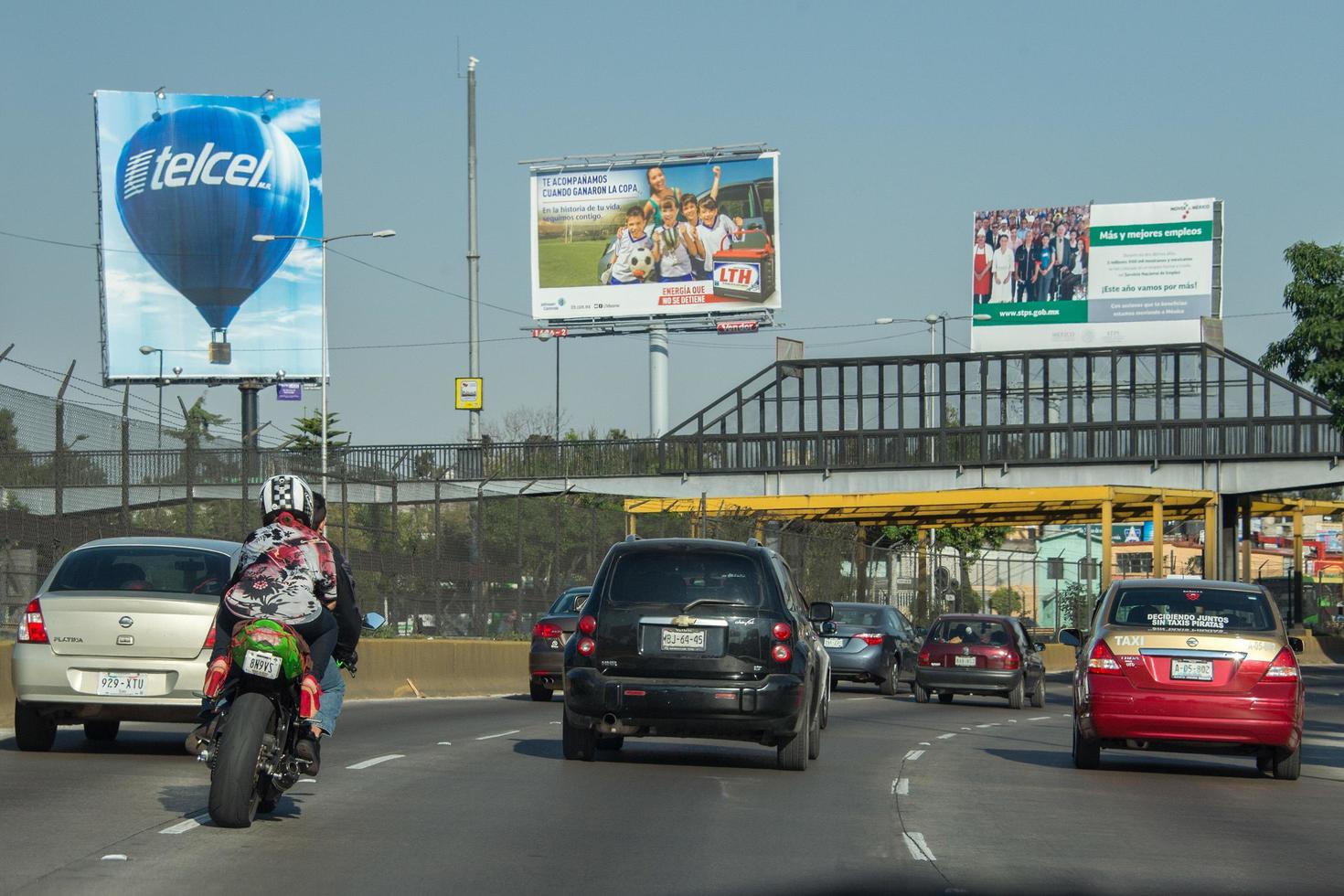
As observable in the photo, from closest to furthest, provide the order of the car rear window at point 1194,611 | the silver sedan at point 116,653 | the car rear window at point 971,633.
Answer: the silver sedan at point 116,653 < the car rear window at point 1194,611 < the car rear window at point 971,633

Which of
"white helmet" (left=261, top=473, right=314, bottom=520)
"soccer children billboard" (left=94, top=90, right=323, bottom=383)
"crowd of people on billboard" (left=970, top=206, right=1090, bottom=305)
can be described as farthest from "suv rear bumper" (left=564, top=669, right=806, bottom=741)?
"crowd of people on billboard" (left=970, top=206, right=1090, bottom=305)

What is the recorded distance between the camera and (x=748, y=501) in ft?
195

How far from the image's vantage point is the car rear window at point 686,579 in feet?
48.6

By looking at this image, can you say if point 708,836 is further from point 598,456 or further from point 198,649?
point 598,456

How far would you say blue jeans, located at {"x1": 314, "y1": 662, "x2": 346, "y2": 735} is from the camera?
10.3 meters

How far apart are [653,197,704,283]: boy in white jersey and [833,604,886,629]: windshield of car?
36.5 m

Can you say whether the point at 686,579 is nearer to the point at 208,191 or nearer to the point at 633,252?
the point at 208,191

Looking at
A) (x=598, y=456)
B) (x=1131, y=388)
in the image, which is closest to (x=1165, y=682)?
(x=1131, y=388)

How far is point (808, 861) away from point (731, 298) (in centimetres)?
5817

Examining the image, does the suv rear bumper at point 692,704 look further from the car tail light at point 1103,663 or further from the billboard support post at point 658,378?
the billboard support post at point 658,378

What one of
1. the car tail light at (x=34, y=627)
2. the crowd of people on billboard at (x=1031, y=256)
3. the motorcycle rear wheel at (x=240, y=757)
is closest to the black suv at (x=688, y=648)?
the car tail light at (x=34, y=627)

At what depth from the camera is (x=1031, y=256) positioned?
74.6 m

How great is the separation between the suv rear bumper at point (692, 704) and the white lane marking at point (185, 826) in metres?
4.51

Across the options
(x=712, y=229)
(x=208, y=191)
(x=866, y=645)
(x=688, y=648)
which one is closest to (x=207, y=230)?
(x=208, y=191)
